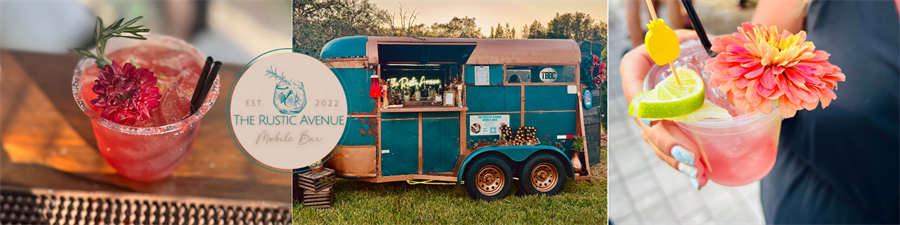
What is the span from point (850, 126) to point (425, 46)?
2214mm

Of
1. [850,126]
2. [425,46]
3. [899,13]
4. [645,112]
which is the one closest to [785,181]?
[850,126]

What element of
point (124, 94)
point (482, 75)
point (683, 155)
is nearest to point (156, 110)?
point (124, 94)

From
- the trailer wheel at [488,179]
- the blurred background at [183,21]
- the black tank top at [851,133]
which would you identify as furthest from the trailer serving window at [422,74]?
the black tank top at [851,133]

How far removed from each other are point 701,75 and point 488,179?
4.27ft

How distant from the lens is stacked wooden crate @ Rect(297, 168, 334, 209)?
2291 millimetres

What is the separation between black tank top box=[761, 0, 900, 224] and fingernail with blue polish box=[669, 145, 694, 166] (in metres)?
0.78

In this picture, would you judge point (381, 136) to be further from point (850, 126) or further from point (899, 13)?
point (899, 13)

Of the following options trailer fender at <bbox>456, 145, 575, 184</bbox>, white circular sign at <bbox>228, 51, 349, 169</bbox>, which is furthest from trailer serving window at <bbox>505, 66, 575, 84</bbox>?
white circular sign at <bbox>228, 51, 349, 169</bbox>

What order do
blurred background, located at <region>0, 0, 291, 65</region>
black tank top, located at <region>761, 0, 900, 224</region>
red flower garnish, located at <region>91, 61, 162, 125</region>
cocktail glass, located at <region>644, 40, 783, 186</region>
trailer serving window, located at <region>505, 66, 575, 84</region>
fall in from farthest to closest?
trailer serving window, located at <region>505, 66, 575, 84</region> < blurred background, located at <region>0, 0, 291, 65</region> < red flower garnish, located at <region>91, 61, 162, 125</region> < black tank top, located at <region>761, 0, 900, 224</region> < cocktail glass, located at <region>644, 40, 783, 186</region>

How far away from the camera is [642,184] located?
2246 millimetres

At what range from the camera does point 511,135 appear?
7.78 feet

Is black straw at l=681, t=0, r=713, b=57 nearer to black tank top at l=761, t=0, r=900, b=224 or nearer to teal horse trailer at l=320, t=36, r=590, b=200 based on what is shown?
black tank top at l=761, t=0, r=900, b=224

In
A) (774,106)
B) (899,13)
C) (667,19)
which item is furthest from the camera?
(667,19)

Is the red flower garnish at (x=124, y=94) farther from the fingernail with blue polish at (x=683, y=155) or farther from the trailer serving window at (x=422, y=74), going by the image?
the fingernail with blue polish at (x=683, y=155)
